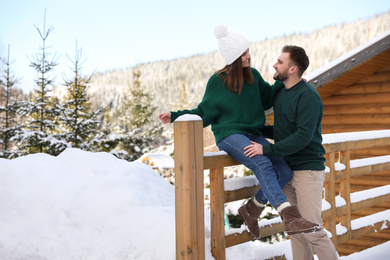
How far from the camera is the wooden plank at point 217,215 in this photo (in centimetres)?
265

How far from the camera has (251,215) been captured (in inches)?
108

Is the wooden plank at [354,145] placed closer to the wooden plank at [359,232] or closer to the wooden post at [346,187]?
the wooden post at [346,187]

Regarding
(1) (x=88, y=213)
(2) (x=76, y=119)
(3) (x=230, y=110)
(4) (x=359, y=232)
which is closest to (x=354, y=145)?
(4) (x=359, y=232)

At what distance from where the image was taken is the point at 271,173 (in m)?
2.52

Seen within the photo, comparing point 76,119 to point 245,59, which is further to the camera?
point 76,119

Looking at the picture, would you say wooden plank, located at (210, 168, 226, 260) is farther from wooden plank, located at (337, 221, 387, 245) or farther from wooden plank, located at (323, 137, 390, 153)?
wooden plank, located at (337, 221, 387, 245)

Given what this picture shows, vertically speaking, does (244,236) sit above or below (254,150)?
below

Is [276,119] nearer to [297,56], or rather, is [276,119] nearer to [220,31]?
[297,56]

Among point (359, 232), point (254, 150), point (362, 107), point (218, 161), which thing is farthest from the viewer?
point (362, 107)

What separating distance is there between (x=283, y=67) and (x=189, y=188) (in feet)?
3.55

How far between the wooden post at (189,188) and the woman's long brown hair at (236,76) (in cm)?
43

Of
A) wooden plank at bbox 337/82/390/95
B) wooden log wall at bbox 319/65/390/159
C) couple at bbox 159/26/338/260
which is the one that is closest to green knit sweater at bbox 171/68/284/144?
couple at bbox 159/26/338/260

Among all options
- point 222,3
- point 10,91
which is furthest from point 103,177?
point 222,3

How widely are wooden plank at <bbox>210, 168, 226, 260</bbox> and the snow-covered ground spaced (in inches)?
3.6
